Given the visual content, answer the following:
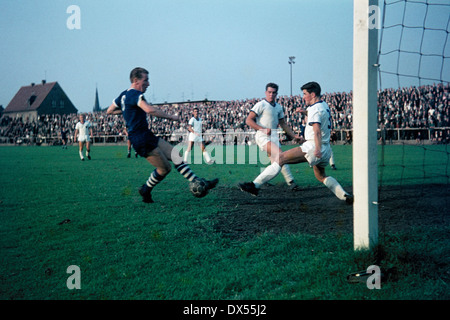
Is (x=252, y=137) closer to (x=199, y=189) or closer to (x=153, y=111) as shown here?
(x=199, y=189)

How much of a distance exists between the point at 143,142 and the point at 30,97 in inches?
3186

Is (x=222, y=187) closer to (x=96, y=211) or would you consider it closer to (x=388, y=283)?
(x=96, y=211)

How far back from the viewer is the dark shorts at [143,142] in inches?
235

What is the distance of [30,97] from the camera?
75.4 meters

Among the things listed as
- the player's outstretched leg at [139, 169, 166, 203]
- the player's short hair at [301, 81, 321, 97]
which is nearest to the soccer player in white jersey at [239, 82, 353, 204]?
the player's short hair at [301, 81, 321, 97]

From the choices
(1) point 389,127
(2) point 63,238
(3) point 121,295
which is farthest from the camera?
(1) point 389,127

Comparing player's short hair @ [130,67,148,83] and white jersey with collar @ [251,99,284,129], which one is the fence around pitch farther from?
player's short hair @ [130,67,148,83]

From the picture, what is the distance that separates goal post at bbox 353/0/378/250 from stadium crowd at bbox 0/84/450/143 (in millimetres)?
1089

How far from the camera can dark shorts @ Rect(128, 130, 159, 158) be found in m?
5.98

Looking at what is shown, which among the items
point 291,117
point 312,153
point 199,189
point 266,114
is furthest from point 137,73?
point 291,117

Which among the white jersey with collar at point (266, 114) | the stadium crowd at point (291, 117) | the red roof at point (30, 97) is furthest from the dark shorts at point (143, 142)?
the red roof at point (30, 97)

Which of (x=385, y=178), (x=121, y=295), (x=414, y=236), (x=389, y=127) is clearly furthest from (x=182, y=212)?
(x=389, y=127)

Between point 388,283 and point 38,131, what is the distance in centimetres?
5524

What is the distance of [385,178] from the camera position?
9.37 m
